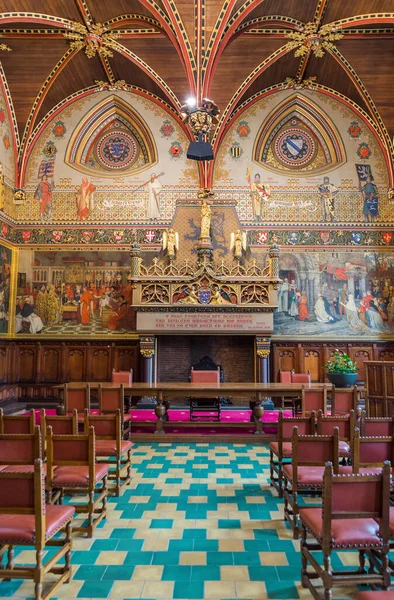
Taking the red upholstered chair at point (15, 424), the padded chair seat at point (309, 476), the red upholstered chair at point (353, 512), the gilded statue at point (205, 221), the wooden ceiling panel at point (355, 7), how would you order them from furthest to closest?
1. the gilded statue at point (205, 221)
2. the wooden ceiling panel at point (355, 7)
3. the red upholstered chair at point (15, 424)
4. the padded chair seat at point (309, 476)
5. the red upholstered chair at point (353, 512)

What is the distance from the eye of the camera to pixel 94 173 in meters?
15.2

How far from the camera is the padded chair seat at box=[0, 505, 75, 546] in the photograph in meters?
3.26

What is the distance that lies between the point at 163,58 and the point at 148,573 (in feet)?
44.8

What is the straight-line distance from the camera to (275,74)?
47.3ft

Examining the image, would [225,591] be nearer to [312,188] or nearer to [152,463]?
[152,463]

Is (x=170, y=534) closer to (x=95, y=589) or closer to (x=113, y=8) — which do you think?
(x=95, y=589)

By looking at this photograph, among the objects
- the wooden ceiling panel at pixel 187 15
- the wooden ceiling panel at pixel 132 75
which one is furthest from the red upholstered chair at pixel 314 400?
the wooden ceiling panel at pixel 132 75

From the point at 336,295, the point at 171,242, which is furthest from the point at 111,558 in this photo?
the point at 336,295

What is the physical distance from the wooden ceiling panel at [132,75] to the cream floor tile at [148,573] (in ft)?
45.5

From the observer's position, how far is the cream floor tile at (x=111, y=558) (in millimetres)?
4129

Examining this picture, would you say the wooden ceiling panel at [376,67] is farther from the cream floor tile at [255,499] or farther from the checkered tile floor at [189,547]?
the cream floor tile at [255,499]

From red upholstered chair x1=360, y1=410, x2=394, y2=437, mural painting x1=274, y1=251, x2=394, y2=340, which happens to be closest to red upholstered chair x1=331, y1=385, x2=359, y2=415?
red upholstered chair x1=360, y1=410, x2=394, y2=437

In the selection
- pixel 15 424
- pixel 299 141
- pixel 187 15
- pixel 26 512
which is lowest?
pixel 26 512

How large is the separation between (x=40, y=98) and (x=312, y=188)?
9633 mm
